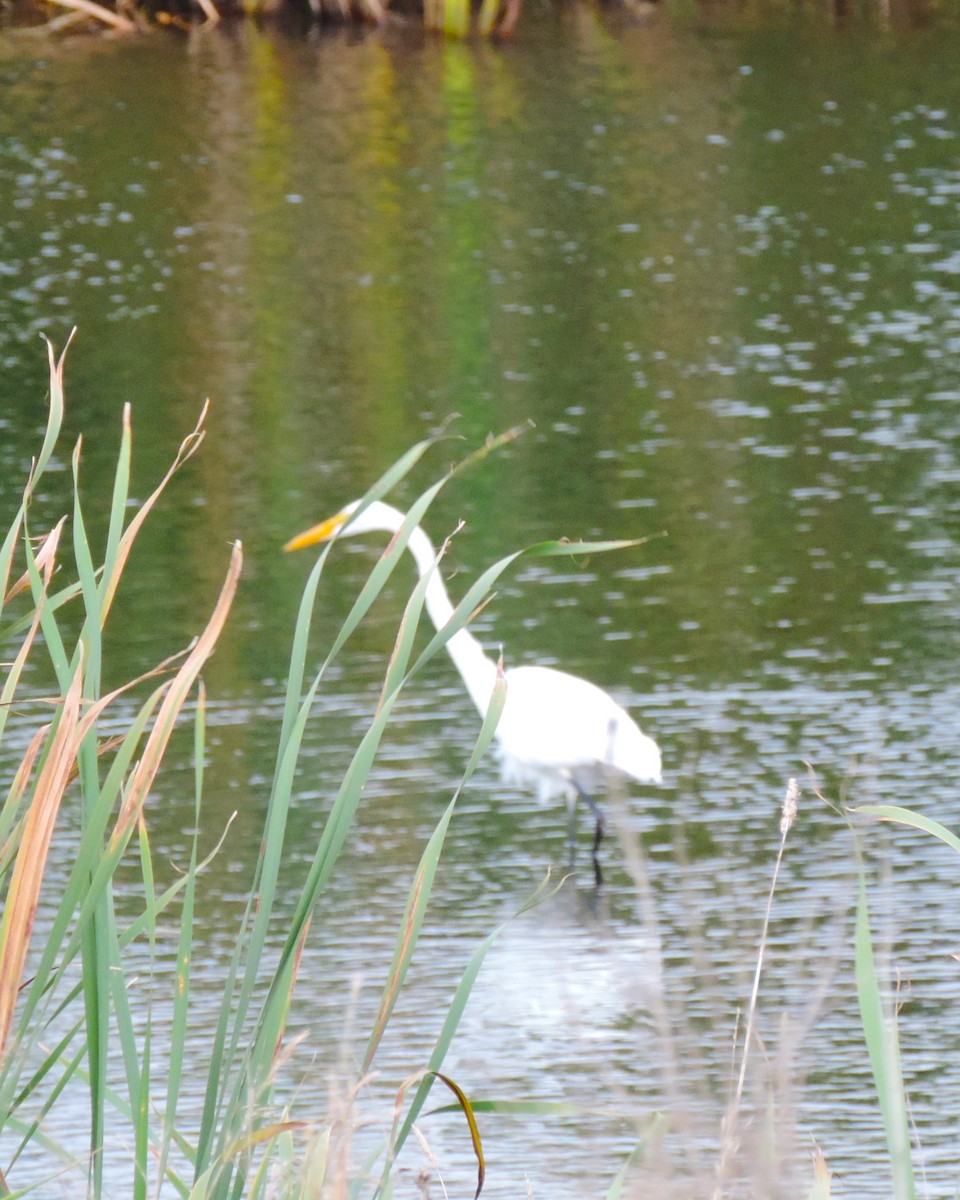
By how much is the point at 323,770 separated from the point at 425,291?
7821 millimetres

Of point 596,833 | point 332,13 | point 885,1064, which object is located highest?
point 885,1064

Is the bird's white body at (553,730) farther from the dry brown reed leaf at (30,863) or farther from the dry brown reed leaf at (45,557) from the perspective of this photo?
the dry brown reed leaf at (30,863)

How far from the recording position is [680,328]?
40.2 feet

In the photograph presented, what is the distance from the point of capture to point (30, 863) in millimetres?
1904

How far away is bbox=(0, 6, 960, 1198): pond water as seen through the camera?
457 cm

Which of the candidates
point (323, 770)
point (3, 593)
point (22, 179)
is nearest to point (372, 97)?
point (22, 179)

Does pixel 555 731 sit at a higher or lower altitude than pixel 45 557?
lower

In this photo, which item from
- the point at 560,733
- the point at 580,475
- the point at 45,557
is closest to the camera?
the point at 45,557

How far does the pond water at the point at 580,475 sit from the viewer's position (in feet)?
15.0

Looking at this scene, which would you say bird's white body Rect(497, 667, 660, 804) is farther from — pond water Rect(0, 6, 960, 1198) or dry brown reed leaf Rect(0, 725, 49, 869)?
dry brown reed leaf Rect(0, 725, 49, 869)

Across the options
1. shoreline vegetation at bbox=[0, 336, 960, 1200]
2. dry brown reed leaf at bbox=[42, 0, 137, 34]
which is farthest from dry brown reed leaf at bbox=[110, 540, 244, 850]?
dry brown reed leaf at bbox=[42, 0, 137, 34]

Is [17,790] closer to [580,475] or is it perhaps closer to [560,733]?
[560,733]

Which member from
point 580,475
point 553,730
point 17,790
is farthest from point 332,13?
point 17,790

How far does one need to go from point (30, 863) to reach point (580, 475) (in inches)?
300
